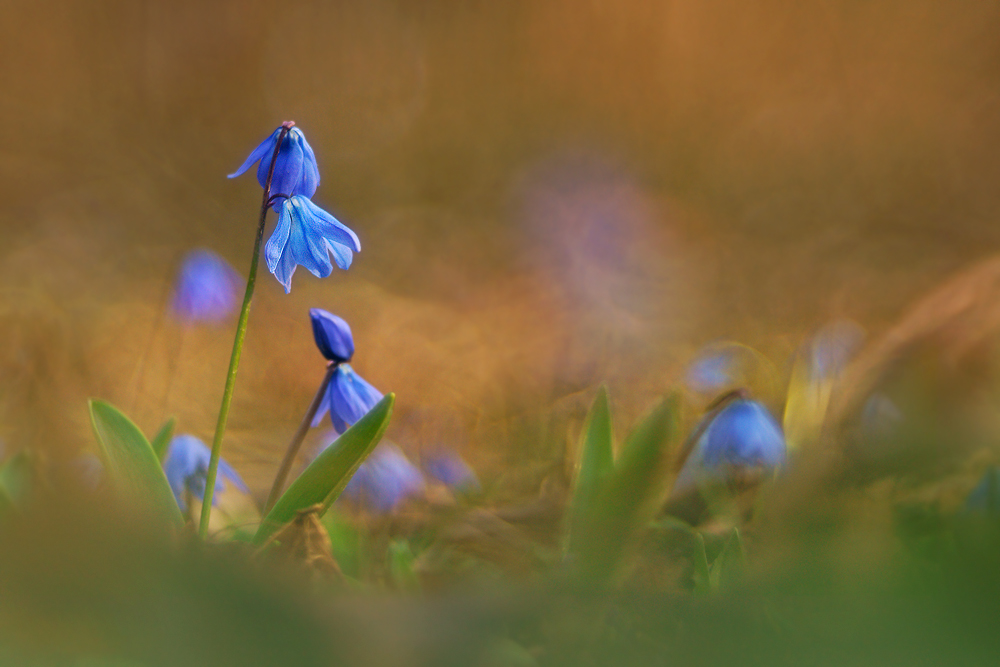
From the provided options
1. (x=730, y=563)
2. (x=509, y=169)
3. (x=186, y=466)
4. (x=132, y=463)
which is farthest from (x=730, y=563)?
(x=509, y=169)

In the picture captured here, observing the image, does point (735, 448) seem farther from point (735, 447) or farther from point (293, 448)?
point (293, 448)

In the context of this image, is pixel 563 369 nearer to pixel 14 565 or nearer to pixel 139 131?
pixel 14 565

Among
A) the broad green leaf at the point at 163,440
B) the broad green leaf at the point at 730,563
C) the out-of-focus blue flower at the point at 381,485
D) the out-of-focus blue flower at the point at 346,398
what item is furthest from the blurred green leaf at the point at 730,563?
the broad green leaf at the point at 163,440

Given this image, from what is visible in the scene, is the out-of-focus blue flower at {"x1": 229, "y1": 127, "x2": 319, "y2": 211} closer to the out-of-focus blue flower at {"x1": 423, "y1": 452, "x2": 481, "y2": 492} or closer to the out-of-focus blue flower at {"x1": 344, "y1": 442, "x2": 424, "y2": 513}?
the out-of-focus blue flower at {"x1": 344, "y1": 442, "x2": 424, "y2": 513}

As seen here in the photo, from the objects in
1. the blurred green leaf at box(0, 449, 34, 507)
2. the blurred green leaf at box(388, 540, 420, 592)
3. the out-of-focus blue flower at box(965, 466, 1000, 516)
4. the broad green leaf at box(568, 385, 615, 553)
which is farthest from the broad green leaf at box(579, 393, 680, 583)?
Answer: the blurred green leaf at box(0, 449, 34, 507)

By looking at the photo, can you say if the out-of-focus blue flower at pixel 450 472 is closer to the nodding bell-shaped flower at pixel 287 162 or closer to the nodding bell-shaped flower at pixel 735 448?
the nodding bell-shaped flower at pixel 735 448

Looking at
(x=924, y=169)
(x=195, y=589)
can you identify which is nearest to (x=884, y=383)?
(x=195, y=589)
